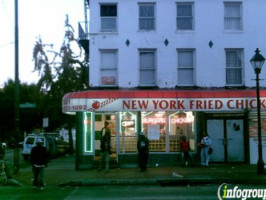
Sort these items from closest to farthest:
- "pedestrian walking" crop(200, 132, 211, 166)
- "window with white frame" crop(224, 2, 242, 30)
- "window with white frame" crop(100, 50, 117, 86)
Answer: "pedestrian walking" crop(200, 132, 211, 166), "window with white frame" crop(100, 50, 117, 86), "window with white frame" crop(224, 2, 242, 30)

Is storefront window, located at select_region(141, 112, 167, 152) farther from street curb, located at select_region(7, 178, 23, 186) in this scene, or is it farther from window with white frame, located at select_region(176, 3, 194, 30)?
street curb, located at select_region(7, 178, 23, 186)

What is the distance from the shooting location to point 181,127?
894 inches

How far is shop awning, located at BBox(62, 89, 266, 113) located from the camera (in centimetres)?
2120

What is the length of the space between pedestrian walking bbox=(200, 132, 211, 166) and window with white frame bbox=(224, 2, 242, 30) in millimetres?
5764

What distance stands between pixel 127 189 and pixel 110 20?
10535 millimetres

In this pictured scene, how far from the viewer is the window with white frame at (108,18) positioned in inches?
903

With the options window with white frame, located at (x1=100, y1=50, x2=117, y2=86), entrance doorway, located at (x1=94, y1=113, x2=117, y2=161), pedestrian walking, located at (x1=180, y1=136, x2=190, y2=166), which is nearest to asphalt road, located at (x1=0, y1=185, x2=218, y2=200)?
pedestrian walking, located at (x1=180, y1=136, x2=190, y2=166)

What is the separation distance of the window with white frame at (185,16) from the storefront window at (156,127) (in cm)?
455

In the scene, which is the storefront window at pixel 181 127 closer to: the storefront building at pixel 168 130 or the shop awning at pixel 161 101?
the storefront building at pixel 168 130

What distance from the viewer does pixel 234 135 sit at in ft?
74.1

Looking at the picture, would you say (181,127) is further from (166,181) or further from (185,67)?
(166,181)

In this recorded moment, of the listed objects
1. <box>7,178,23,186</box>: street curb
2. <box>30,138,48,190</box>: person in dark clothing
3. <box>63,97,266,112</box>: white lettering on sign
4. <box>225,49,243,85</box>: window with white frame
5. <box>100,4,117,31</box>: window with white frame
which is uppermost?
<box>100,4,117,31</box>: window with white frame

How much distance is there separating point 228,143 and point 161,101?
419 cm

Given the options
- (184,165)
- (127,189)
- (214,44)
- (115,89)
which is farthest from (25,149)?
(127,189)
